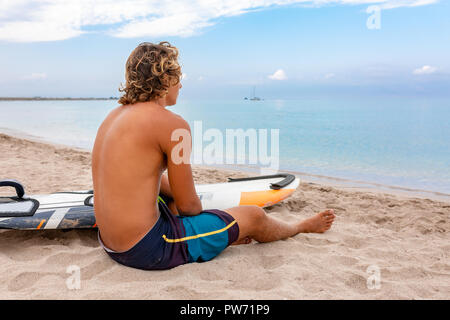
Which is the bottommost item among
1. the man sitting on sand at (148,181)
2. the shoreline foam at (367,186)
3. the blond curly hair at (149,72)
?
the shoreline foam at (367,186)

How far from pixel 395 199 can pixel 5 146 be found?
7425 mm

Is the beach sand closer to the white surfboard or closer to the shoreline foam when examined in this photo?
the white surfboard

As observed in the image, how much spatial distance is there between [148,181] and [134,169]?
104mm

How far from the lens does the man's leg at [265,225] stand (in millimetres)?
2273

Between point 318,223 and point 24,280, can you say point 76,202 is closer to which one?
point 24,280

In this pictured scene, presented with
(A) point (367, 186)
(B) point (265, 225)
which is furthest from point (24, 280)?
(A) point (367, 186)

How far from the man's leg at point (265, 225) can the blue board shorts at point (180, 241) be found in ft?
0.26

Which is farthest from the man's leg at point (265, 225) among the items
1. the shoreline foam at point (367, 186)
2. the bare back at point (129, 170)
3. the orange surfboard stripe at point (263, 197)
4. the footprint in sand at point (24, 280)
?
the shoreline foam at point (367, 186)

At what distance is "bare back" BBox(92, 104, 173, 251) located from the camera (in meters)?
1.83

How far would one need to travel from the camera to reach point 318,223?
2.92m

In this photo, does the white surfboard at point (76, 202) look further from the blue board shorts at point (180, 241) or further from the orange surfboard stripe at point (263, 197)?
the blue board shorts at point (180, 241)
